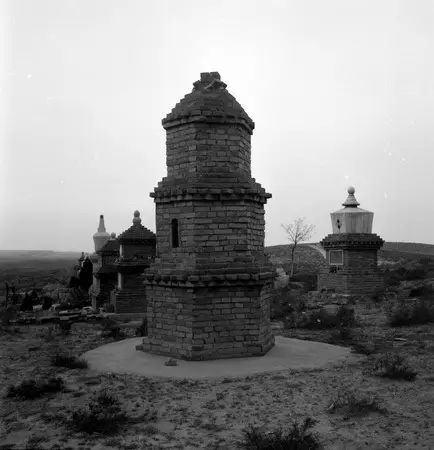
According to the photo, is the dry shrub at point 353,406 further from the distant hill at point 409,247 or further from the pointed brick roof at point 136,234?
the distant hill at point 409,247

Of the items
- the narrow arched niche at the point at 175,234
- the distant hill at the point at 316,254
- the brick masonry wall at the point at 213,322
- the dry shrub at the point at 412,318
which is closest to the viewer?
the brick masonry wall at the point at 213,322

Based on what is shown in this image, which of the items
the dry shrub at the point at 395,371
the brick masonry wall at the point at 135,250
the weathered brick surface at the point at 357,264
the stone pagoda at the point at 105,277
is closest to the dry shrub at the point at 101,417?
the dry shrub at the point at 395,371

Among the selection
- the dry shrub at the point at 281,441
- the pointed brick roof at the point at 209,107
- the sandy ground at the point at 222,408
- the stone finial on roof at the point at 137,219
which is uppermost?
the pointed brick roof at the point at 209,107

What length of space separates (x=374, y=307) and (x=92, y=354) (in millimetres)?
14050

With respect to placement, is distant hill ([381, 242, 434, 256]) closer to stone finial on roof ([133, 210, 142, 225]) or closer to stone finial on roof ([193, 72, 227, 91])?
stone finial on roof ([133, 210, 142, 225])

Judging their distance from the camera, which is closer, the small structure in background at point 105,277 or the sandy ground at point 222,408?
the sandy ground at point 222,408

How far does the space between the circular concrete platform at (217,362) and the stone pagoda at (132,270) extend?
8.97 m

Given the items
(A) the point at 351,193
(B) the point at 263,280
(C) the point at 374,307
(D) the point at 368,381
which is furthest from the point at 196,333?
(A) the point at 351,193

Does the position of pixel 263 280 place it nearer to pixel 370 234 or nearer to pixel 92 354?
pixel 92 354

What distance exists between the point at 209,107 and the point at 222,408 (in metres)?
6.38

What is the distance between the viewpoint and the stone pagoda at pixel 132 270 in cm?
2055

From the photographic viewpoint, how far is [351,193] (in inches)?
971

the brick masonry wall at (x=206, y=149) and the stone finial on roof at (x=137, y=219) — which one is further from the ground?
the brick masonry wall at (x=206, y=149)

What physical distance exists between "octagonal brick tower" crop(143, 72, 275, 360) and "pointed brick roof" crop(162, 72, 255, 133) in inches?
0.9
